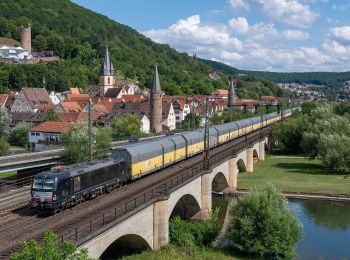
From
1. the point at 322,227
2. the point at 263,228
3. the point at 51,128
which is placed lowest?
the point at 322,227

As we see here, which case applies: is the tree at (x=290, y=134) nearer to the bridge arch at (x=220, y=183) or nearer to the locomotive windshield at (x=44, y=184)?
the bridge arch at (x=220, y=183)

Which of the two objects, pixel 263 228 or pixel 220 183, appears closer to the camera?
pixel 263 228

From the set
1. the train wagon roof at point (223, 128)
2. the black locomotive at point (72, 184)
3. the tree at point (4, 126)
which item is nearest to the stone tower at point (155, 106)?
the tree at point (4, 126)

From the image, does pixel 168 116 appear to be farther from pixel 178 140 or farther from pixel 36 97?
pixel 178 140

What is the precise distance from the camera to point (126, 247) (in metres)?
33.5

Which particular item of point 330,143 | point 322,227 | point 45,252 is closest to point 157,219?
Result: point 45,252

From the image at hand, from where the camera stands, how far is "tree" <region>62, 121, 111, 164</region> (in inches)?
2309

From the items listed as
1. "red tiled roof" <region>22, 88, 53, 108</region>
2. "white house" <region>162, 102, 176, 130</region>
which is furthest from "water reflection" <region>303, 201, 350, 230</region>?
"red tiled roof" <region>22, 88, 53, 108</region>

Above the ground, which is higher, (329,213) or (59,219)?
(59,219)

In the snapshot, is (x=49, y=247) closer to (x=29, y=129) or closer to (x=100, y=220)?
(x=100, y=220)

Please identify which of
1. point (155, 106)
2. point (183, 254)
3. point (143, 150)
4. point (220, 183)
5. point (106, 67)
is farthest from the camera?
point (106, 67)

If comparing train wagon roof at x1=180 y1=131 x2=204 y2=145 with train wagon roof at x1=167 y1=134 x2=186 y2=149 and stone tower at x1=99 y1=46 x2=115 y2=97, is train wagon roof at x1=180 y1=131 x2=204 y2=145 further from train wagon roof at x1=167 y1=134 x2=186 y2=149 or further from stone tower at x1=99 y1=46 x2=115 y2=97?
stone tower at x1=99 y1=46 x2=115 y2=97

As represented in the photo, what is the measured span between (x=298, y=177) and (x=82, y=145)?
31.1 metres

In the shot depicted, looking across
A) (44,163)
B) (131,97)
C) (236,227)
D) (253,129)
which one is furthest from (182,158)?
(131,97)
